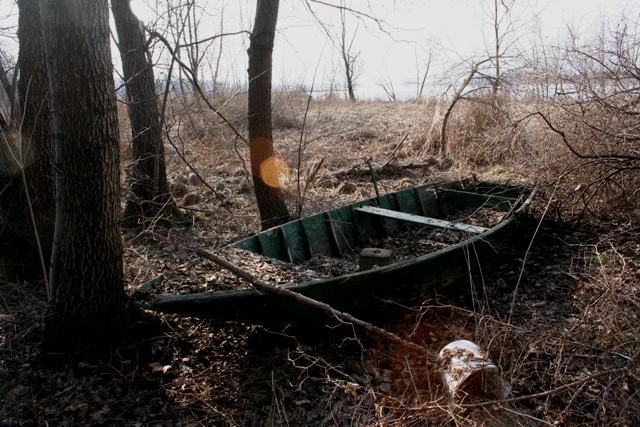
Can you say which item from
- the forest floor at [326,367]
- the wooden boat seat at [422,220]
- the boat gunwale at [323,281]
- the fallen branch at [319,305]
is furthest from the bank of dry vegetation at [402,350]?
the wooden boat seat at [422,220]

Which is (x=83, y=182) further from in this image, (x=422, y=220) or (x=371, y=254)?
(x=422, y=220)

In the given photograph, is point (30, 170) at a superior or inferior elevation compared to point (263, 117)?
inferior

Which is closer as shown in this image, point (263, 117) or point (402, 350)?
point (402, 350)

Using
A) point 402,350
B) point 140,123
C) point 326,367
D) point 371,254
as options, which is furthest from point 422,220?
point 140,123

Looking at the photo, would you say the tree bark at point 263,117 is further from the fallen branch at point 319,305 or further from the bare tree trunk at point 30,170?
the fallen branch at point 319,305

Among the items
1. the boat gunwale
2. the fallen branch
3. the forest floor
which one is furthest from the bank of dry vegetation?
the boat gunwale

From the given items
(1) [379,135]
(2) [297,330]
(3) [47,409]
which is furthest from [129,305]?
(1) [379,135]

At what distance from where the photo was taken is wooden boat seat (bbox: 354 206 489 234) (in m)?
5.27

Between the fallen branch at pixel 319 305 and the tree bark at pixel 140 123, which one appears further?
the tree bark at pixel 140 123

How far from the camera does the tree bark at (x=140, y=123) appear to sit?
19.8 ft

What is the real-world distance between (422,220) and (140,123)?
13.5 feet

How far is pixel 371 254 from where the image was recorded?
14.8 feet

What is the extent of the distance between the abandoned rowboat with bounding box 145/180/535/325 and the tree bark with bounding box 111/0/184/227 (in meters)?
2.23

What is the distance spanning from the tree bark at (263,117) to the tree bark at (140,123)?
4.33 feet
